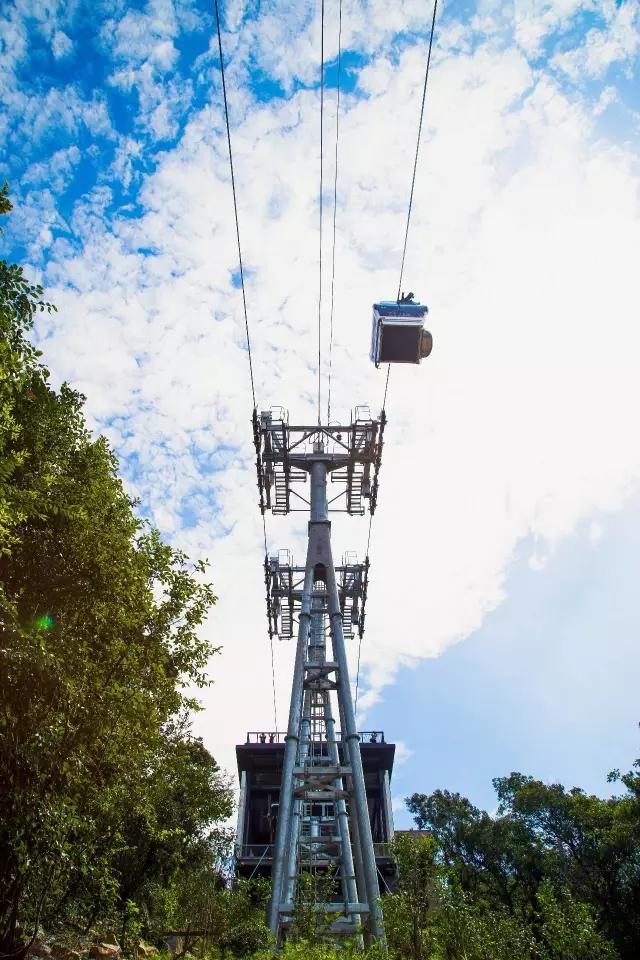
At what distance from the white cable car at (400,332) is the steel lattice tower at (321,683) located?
18.0ft

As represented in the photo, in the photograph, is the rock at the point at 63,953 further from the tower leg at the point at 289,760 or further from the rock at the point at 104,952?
the tower leg at the point at 289,760

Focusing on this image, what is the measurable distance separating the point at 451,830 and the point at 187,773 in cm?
2322

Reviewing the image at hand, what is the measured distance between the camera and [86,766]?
9.59 m

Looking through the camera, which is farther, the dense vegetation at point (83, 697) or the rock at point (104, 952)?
the rock at point (104, 952)

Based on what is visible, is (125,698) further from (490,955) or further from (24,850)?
(490,955)

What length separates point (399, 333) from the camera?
640 inches

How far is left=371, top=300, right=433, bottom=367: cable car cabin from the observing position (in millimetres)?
16203

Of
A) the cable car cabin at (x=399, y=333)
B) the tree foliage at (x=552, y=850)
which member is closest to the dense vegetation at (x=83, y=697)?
the cable car cabin at (x=399, y=333)

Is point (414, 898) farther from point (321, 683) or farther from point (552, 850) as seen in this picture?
point (552, 850)

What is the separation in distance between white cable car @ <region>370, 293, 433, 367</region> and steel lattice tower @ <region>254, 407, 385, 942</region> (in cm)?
548

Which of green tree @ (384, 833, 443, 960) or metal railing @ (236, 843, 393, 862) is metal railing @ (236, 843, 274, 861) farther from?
green tree @ (384, 833, 443, 960)

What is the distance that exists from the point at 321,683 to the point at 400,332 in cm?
1047

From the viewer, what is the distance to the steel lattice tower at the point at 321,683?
1577 centimetres

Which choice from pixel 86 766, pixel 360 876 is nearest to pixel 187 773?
pixel 360 876
